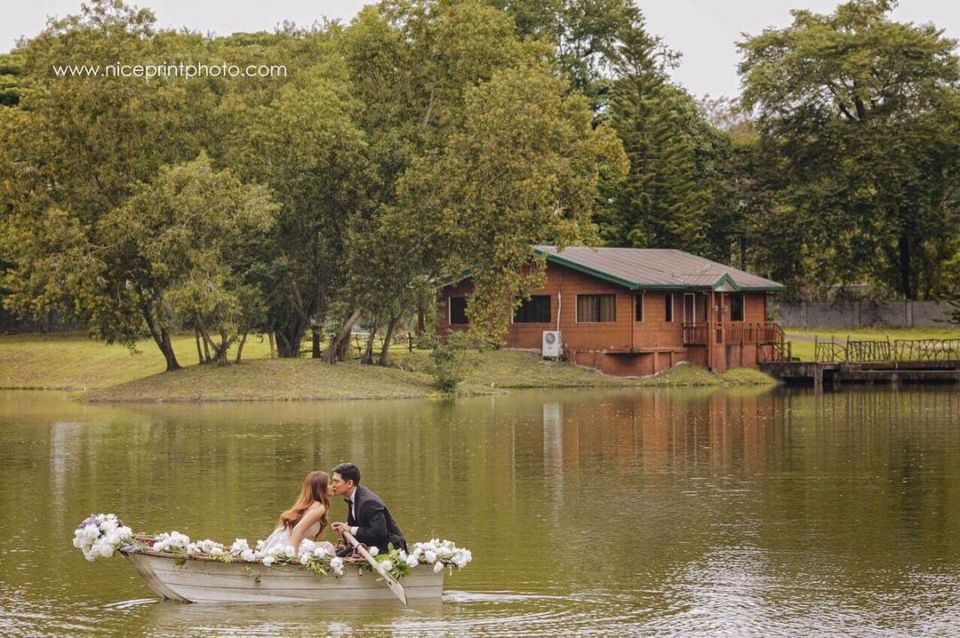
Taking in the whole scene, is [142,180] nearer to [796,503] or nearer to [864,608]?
[796,503]

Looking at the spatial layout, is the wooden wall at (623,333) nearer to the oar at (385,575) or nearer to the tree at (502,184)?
the tree at (502,184)

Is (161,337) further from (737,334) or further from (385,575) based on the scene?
(385,575)

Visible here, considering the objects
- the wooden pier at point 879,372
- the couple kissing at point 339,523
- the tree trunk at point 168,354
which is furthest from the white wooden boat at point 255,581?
the wooden pier at point 879,372

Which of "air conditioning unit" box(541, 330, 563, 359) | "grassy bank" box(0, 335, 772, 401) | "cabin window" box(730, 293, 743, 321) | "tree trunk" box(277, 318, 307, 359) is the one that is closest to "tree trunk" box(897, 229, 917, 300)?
"cabin window" box(730, 293, 743, 321)

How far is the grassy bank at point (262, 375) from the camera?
51688 mm

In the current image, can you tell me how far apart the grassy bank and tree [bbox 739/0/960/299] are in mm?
17988

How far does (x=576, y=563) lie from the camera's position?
19.7 m

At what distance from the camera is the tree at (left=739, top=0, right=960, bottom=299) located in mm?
75688

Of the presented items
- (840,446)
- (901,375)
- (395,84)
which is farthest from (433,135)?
(840,446)

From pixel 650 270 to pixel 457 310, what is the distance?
8.64m

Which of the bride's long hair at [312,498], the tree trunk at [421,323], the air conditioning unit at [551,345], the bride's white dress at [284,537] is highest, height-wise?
the tree trunk at [421,323]

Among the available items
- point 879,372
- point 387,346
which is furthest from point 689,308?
point 387,346

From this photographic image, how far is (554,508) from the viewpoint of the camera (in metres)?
24.7

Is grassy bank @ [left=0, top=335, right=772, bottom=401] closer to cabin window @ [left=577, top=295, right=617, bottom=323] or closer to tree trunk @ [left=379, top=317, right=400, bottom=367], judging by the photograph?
tree trunk @ [left=379, top=317, right=400, bottom=367]
